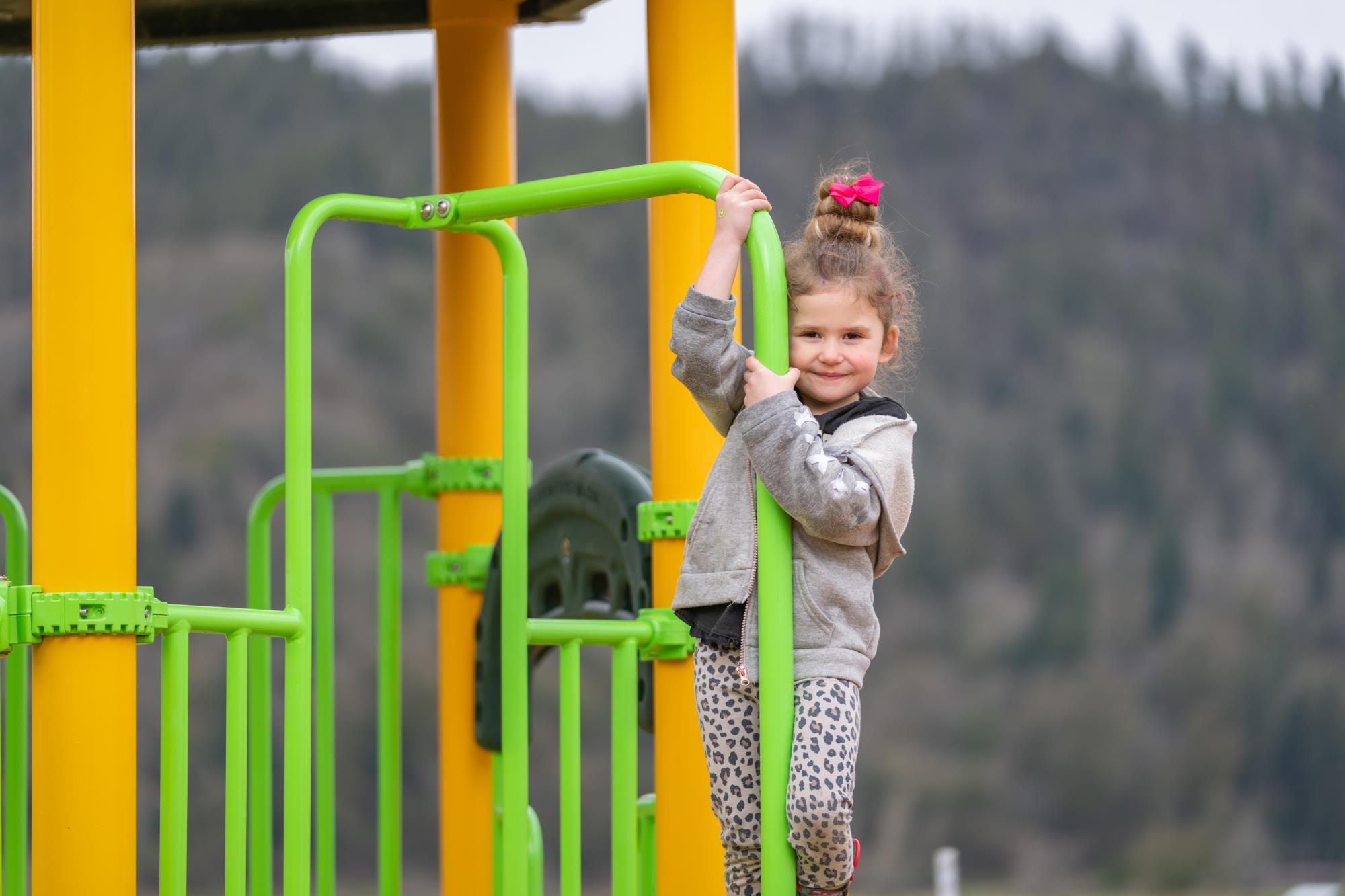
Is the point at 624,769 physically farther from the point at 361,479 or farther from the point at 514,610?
the point at 361,479

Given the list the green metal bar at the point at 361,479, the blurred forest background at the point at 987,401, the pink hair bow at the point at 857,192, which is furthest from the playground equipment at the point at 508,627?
the blurred forest background at the point at 987,401

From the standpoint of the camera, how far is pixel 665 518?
2.82 meters

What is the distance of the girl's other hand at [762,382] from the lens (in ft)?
6.17

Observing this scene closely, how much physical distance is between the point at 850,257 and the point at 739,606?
43cm

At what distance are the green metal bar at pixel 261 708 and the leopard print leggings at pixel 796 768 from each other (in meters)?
1.74

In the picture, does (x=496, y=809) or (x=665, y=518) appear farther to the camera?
(x=496, y=809)

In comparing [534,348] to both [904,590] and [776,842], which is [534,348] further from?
[776,842]

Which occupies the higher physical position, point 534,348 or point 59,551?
point 534,348

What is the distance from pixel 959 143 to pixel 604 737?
8030 mm

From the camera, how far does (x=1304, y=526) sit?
18.2 metres

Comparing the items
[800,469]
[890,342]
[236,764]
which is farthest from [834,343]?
[236,764]

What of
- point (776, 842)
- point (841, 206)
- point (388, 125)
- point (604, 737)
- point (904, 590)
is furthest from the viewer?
point (388, 125)

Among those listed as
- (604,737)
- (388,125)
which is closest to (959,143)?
(388,125)

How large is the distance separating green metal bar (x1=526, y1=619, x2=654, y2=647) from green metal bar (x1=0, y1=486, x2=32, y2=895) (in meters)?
0.99
